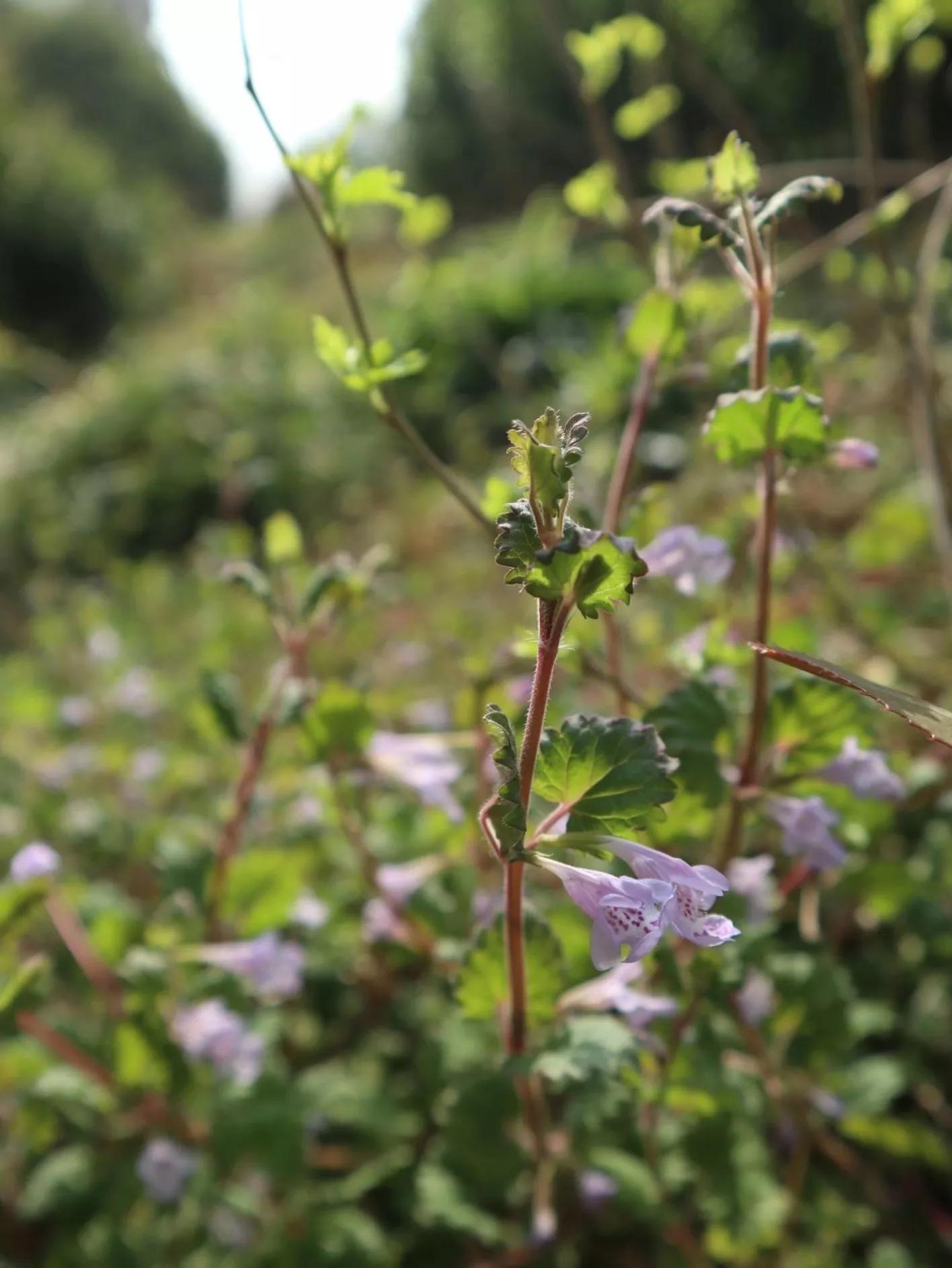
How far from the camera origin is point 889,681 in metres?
1.27

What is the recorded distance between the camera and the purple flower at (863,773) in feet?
1.99

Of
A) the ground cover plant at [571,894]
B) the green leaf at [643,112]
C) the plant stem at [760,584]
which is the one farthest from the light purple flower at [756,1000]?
→ the green leaf at [643,112]

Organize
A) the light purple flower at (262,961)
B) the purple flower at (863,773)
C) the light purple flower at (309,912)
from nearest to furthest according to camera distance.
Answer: the purple flower at (863,773)
the light purple flower at (262,961)
the light purple flower at (309,912)

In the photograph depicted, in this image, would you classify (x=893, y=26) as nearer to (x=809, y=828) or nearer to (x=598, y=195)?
(x=598, y=195)

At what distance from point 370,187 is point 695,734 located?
42 centimetres

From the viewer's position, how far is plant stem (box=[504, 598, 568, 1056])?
403 millimetres

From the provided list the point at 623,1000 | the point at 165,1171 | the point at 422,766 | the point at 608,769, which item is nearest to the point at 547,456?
the point at 608,769

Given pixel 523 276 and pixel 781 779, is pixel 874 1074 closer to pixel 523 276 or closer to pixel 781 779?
pixel 781 779

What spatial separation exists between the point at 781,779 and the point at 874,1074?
457mm

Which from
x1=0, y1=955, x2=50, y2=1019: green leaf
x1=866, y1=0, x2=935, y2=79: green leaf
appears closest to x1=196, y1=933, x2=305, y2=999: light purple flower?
x1=0, y1=955, x2=50, y2=1019: green leaf

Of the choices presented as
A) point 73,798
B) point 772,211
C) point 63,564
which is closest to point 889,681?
point 772,211

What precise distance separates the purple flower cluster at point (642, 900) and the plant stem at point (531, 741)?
4 cm

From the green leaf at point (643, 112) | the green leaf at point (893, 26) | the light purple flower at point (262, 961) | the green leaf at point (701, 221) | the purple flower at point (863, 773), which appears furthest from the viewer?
the green leaf at point (643, 112)

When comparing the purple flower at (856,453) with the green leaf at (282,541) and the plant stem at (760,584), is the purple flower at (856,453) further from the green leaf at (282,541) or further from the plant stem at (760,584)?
the green leaf at (282,541)
